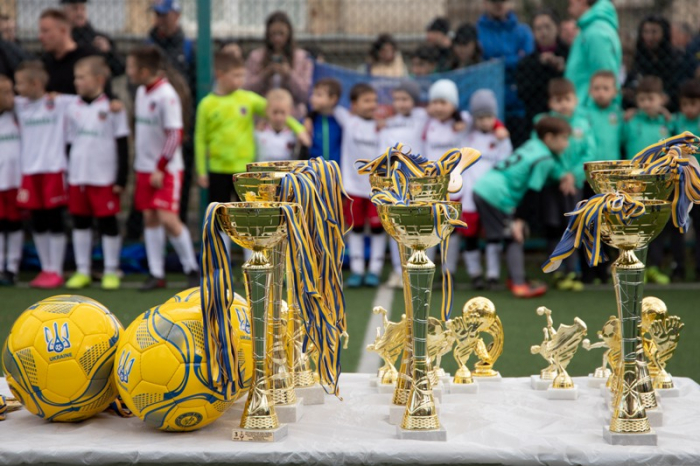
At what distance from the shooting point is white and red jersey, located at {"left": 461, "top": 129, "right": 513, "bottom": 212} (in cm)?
786

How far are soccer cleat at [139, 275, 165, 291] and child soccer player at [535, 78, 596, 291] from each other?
319cm

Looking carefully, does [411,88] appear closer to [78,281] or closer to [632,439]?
[78,281]

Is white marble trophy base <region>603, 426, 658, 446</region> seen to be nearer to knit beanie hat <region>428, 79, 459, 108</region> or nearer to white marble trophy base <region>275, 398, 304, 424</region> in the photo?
white marble trophy base <region>275, 398, 304, 424</region>

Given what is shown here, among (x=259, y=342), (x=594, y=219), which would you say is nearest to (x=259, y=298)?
(x=259, y=342)

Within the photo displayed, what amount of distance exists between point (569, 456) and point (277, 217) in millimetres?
1251

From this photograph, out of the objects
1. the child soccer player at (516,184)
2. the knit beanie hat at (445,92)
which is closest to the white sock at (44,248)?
the knit beanie hat at (445,92)

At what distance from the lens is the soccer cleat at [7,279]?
7.90 meters

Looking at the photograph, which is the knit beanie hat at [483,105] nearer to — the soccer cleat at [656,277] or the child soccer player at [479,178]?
the child soccer player at [479,178]

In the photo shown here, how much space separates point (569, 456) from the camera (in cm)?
309

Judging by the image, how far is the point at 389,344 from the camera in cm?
390

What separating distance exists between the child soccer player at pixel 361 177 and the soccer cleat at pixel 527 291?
1210 mm

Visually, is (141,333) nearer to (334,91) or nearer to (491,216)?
(491,216)

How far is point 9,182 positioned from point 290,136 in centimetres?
242

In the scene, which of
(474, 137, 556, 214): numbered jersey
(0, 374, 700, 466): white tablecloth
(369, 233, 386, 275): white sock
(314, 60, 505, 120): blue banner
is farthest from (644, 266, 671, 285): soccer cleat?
(0, 374, 700, 466): white tablecloth
